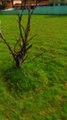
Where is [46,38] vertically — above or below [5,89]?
below

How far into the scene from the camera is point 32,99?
40.1ft

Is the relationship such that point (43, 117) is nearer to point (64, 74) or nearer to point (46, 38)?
point (64, 74)

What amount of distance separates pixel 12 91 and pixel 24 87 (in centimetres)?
50

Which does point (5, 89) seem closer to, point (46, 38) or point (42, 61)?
point (42, 61)

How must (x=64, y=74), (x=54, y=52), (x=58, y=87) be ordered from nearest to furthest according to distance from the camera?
(x=58, y=87) < (x=64, y=74) < (x=54, y=52)

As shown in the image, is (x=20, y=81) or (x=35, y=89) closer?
(x=35, y=89)

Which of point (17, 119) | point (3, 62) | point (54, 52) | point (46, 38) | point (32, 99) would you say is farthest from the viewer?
point (46, 38)

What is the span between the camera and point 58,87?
42.8ft

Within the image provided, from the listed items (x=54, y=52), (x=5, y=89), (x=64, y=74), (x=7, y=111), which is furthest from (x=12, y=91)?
(x=54, y=52)

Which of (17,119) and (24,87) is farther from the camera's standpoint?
(24,87)

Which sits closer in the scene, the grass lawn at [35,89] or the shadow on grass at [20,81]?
the grass lawn at [35,89]

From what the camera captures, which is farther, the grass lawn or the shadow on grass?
the shadow on grass

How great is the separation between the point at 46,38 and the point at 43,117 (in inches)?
427

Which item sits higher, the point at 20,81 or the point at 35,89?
the point at 20,81
